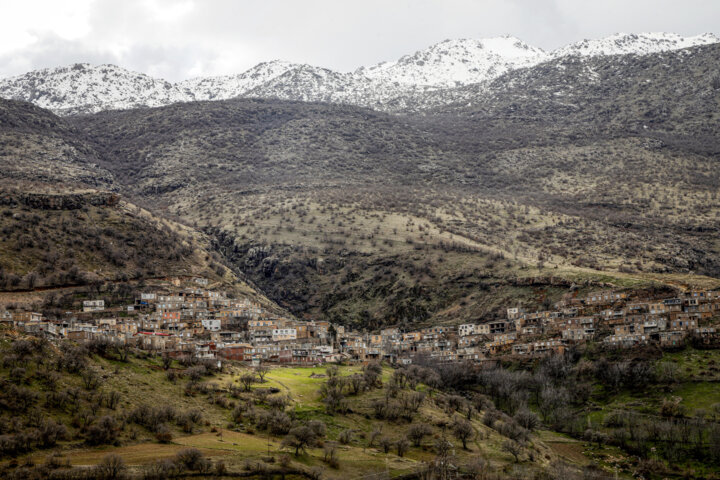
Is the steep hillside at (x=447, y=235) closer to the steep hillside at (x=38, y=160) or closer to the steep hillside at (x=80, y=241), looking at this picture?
the steep hillside at (x=38, y=160)

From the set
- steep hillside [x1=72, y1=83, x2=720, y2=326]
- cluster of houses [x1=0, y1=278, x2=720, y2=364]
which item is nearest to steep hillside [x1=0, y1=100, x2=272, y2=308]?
cluster of houses [x1=0, y1=278, x2=720, y2=364]

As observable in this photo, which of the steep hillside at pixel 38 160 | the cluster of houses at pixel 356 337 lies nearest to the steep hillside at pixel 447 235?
the cluster of houses at pixel 356 337

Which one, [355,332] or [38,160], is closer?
[355,332]

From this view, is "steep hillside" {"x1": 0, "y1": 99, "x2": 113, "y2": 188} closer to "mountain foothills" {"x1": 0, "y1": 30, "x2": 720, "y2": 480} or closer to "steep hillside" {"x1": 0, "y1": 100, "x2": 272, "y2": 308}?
"steep hillside" {"x1": 0, "y1": 100, "x2": 272, "y2": 308}

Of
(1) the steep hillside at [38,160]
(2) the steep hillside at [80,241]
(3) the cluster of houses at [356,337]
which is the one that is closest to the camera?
(3) the cluster of houses at [356,337]

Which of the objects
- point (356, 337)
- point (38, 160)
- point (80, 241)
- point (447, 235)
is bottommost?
point (356, 337)

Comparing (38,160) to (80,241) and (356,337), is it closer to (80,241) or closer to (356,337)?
(80,241)

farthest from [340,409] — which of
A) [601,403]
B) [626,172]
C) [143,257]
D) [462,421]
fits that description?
[626,172]

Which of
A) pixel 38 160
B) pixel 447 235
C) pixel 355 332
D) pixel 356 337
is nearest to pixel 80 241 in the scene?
pixel 356 337
